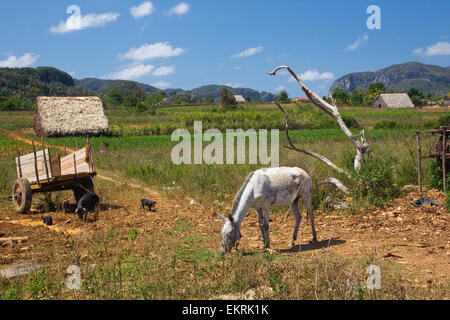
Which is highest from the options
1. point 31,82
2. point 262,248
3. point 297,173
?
point 31,82

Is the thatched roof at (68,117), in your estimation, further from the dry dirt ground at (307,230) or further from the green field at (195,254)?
the dry dirt ground at (307,230)

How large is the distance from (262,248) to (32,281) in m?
3.73

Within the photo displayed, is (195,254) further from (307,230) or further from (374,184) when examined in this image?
(374,184)

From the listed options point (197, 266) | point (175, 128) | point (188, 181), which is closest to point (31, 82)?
point (175, 128)

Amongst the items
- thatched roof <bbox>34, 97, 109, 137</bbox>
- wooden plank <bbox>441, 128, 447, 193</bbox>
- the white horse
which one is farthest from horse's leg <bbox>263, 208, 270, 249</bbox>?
thatched roof <bbox>34, 97, 109, 137</bbox>

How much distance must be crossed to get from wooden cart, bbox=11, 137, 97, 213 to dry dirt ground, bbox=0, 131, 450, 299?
64cm

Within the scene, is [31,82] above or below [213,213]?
above

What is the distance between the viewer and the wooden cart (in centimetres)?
960

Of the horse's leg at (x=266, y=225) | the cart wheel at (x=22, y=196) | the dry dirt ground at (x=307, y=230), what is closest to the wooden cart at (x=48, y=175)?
the cart wheel at (x=22, y=196)

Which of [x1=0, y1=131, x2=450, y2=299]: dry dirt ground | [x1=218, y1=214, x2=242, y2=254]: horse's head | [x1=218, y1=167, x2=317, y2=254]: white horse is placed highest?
[x1=218, y1=167, x2=317, y2=254]: white horse

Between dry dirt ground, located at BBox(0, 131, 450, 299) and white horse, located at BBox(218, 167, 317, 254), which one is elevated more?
white horse, located at BBox(218, 167, 317, 254)

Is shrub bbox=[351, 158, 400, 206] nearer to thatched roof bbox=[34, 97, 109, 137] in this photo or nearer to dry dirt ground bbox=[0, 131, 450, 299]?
dry dirt ground bbox=[0, 131, 450, 299]

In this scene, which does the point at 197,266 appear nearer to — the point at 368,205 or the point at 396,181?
the point at 368,205

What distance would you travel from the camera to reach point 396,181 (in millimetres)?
11445
